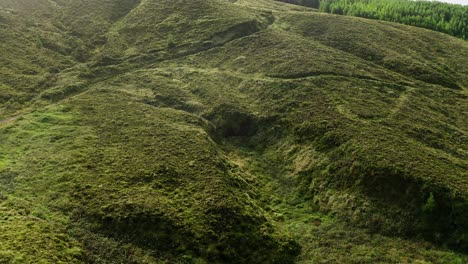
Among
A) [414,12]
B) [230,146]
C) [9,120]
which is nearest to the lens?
[230,146]

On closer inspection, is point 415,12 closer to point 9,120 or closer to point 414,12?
point 414,12

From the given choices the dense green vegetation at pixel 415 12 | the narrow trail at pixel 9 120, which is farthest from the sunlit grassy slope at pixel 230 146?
the dense green vegetation at pixel 415 12

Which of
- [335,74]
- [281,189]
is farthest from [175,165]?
[335,74]

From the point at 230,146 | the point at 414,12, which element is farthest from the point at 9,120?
the point at 414,12

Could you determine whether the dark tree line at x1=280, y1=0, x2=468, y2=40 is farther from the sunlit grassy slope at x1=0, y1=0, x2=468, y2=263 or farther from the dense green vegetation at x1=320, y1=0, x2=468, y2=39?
the sunlit grassy slope at x1=0, y1=0, x2=468, y2=263

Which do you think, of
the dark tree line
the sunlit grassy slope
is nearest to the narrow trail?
the sunlit grassy slope

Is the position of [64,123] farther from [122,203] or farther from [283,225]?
[283,225]
